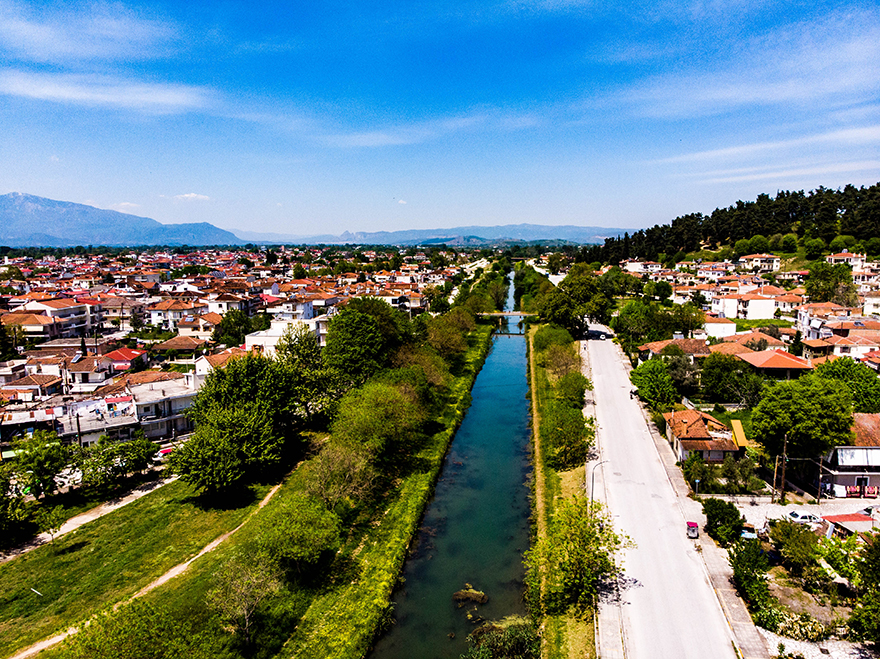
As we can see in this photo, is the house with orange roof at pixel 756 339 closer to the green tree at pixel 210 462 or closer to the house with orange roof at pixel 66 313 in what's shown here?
the green tree at pixel 210 462

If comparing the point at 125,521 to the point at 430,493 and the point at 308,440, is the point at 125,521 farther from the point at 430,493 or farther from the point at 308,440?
the point at 430,493

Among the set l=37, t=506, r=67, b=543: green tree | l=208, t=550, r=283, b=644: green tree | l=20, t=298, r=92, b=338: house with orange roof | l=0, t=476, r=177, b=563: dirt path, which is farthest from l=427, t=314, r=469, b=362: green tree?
l=20, t=298, r=92, b=338: house with orange roof

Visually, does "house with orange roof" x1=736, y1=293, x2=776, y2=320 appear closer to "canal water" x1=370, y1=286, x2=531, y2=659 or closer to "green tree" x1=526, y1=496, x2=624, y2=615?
"canal water" x1=370, y1=286, x2=531, y2=659

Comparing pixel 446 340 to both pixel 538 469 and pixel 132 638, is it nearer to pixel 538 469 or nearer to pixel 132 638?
pixel 538 469

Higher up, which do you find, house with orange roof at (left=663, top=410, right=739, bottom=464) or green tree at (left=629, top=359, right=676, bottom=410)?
green tree at (left=629, top=359, right=676, bottom=410)

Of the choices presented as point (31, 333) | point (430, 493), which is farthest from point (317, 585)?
point (31, 333)
